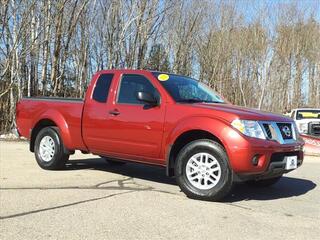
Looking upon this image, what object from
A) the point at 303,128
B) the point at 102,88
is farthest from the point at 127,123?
the point at 303,128

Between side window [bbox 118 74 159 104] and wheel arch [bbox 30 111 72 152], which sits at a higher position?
side window [bbox 118 74 159 104]

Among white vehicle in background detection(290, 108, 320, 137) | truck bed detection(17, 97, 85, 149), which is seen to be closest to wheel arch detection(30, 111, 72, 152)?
truck bed detection(17, 97, 85, 149)

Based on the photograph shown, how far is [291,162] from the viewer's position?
712cm

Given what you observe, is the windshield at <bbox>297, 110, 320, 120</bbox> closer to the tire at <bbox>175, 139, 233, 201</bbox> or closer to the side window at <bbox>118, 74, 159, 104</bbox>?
the side window at <bbox>118, 74, 159, 104</bbox>

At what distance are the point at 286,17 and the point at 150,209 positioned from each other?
3130 centimetres

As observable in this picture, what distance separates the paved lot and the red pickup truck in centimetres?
39

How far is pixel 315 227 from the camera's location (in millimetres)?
5676

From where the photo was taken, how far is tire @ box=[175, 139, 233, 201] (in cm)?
674

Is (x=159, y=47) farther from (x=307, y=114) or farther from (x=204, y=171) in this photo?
(x=204, y=171)

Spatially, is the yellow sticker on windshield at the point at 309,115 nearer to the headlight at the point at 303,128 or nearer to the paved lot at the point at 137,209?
the headlight at the point at 303,128

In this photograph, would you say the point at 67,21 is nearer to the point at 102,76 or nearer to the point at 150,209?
the point at 102,76

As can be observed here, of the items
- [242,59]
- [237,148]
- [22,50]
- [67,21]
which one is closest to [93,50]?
[67,21]

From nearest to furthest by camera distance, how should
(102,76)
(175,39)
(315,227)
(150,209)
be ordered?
1. (315,227)
2. (150,209)
3. (102,76)
4. (175,39)

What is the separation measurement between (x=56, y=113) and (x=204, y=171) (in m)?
3.33
